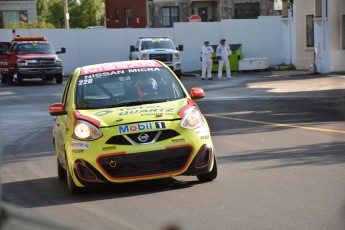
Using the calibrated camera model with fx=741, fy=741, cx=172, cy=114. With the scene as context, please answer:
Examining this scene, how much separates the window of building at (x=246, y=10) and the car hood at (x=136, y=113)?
2156 inches

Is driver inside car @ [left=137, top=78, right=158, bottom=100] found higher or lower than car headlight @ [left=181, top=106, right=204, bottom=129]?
higher

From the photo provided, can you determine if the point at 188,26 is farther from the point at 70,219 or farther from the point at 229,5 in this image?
the point at 70,219

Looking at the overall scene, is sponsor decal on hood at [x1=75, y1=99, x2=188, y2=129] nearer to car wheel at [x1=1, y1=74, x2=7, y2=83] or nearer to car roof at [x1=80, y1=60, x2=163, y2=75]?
car roof at [x1=80, y1=60, x2=163, y2=75]

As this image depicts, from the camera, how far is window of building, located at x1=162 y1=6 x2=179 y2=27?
216 feet

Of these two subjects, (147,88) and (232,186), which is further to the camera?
(147,88)

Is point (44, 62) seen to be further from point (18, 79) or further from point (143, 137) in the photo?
point (143, 137)

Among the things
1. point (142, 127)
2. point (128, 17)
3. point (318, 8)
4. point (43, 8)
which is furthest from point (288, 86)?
point (43, 8)

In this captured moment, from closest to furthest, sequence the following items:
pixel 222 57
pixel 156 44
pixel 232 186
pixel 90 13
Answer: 1. pixel 232 186
2. pixel 222 57
3. pixel 156 44
4. pixel 90 13

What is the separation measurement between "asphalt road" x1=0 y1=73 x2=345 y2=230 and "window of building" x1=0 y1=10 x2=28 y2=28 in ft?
180

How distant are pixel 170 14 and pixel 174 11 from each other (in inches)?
17.5

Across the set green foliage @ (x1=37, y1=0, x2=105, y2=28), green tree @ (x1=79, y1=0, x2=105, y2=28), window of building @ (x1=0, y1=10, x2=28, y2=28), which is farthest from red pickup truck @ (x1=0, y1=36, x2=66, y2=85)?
green tree @ (x1=79, y1=0, x2=105, y2=28)

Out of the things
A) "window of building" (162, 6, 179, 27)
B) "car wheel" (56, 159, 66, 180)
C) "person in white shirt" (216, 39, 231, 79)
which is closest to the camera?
"car wheel" (56, 159, 66, 180)

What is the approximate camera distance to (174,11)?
6581 centimetres

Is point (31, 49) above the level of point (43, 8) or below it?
below
